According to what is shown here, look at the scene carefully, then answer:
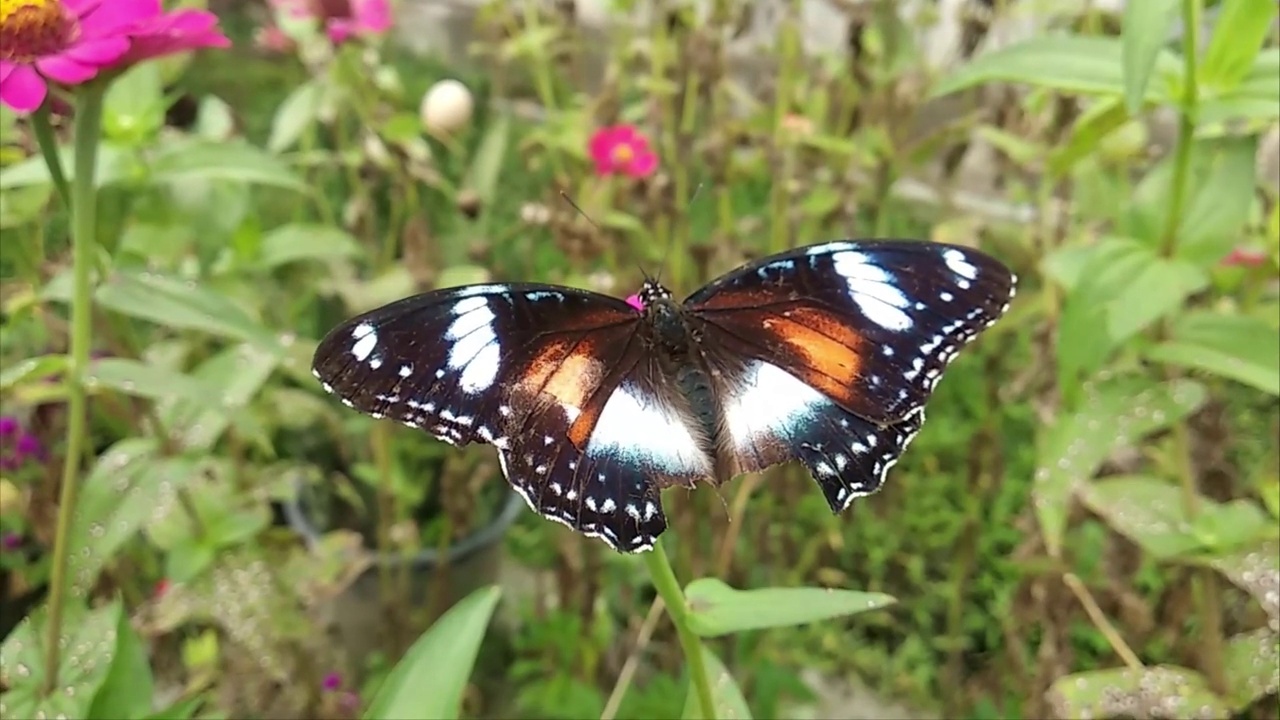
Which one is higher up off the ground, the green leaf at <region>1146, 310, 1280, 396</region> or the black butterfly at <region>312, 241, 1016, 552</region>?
the black butterfly at <region>312, 241, 1016, 552</region>

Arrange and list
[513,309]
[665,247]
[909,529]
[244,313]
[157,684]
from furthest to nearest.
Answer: [909,529]
[665,247]
[157,684]
[244,313]
[513,309]

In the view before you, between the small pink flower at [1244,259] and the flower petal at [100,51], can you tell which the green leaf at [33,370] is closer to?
the flower petal at [100,51]

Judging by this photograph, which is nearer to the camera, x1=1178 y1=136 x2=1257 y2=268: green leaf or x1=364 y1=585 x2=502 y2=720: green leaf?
x1=364 y1=585 x2=502 y2=720: green leaf

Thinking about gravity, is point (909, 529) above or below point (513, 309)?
below

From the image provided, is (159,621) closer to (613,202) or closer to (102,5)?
(102,5)

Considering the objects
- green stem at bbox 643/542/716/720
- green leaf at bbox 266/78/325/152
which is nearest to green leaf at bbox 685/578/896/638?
green stem at bbox 643/542/716/720

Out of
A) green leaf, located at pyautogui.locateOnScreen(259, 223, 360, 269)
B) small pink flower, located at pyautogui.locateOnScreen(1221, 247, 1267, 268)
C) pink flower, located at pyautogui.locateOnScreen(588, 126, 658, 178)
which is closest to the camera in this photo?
small pink flower, located at pyautogui.locateOnScreen(1221, 247, 1267, 268)

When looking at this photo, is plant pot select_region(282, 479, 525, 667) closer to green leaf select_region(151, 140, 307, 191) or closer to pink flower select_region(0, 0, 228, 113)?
green leaf select_region(151, 140, 307, 191)

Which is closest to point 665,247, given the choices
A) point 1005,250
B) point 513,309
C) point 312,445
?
point 1005,250
